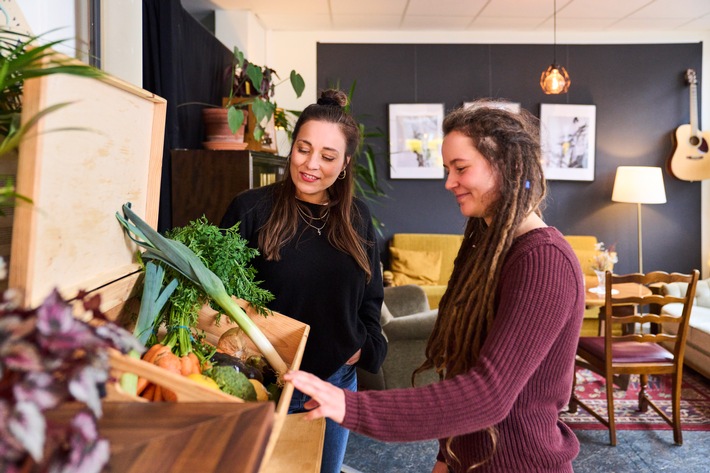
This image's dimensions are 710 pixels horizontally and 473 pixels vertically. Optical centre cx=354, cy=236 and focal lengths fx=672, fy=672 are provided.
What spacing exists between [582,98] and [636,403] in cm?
340

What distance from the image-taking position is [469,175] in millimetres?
1274

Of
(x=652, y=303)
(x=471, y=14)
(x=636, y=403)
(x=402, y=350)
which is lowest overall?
(x=636, y=403)

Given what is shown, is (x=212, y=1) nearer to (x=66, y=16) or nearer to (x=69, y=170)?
(x=66, y=16)

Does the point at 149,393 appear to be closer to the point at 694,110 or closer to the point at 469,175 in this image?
the point at 469,175

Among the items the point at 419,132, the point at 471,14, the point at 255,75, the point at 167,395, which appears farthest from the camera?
→ the point at 419,132

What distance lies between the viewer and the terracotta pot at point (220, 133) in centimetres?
427

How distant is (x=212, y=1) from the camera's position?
5562 millimetres

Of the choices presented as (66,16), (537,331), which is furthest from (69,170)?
(66,16)

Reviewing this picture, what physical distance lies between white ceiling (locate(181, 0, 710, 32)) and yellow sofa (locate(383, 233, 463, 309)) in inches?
80.6

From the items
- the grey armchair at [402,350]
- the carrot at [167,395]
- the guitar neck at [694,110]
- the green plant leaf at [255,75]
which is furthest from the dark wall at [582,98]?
the carrot at [167,395]

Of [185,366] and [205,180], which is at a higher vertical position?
[205,180]

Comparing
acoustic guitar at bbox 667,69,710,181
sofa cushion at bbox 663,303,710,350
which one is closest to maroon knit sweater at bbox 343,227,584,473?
sofa cushion at bbox 663,303,710,350

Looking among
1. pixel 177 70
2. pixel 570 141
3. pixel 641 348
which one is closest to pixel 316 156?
pixel 177 70

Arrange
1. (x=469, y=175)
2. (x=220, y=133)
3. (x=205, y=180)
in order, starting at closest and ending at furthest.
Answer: (x=469, y=175)
(x=205, y=180)
(x=220, y=133)
